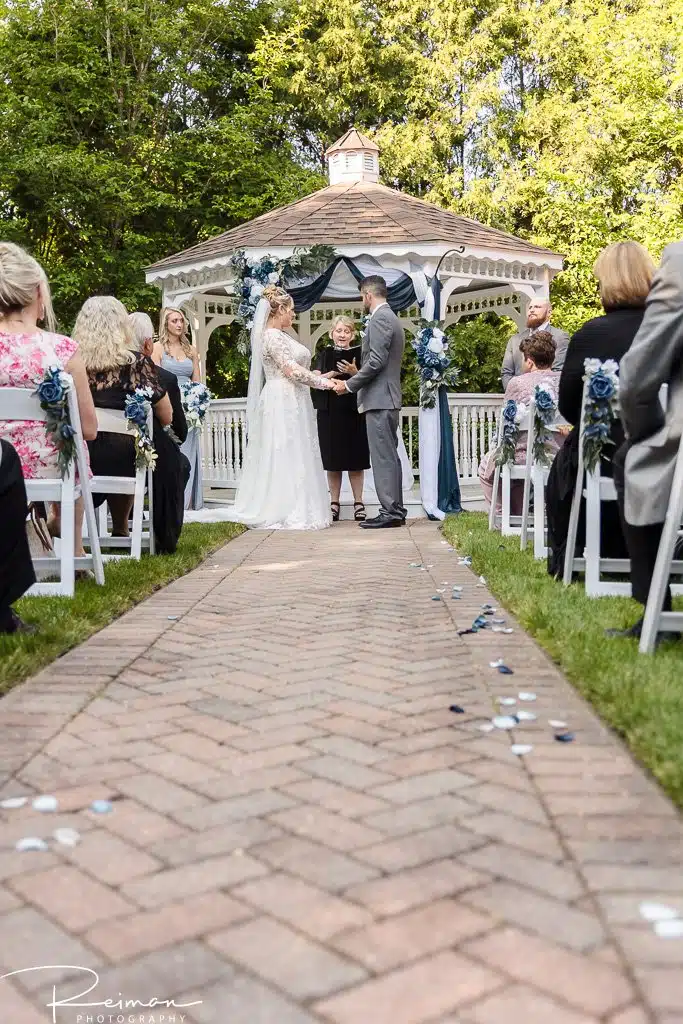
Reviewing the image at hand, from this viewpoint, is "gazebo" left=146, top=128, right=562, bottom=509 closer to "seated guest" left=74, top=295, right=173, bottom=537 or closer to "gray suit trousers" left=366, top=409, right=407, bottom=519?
"gray suit trousers" left=366, top=409, right=407, bottom=519

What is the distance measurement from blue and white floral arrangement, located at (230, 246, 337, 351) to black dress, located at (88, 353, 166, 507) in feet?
16.8

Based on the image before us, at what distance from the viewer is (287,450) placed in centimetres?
1068

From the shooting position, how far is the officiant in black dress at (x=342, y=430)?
11492mm

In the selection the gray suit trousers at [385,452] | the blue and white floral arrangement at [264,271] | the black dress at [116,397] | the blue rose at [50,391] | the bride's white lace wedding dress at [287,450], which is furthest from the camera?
the blue and white floral arrangement at [264,271]

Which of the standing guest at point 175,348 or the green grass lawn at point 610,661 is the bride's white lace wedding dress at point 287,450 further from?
the green grass lawn at point 610,661

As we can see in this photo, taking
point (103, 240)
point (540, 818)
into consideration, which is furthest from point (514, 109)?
point (540, 818)

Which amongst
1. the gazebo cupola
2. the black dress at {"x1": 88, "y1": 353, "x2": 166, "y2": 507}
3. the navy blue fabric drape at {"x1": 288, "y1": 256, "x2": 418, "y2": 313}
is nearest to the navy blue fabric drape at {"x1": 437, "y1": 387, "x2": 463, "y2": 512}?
the navy blue fabric drape at {"x1": 288, "y1": 256, "x2": 418, "y2": 313}

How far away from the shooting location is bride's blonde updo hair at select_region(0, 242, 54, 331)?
520cm

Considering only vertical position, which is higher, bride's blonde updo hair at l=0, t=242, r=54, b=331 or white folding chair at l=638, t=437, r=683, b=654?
bride's blonde updo hair at l=0, t=242, r=54, b=331

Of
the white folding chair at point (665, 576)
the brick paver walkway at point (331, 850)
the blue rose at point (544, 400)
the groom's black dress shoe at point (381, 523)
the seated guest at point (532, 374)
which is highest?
the seated guest at point (532, 374)

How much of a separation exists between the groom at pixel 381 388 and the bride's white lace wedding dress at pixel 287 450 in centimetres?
57

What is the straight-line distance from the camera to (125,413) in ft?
22.7

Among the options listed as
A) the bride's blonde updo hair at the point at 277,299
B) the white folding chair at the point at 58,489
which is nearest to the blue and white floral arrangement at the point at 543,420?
the white folding chair at the point at 58,489

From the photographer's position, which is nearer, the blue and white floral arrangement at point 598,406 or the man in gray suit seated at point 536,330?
the blue and white floral arrangement at point 598,406
